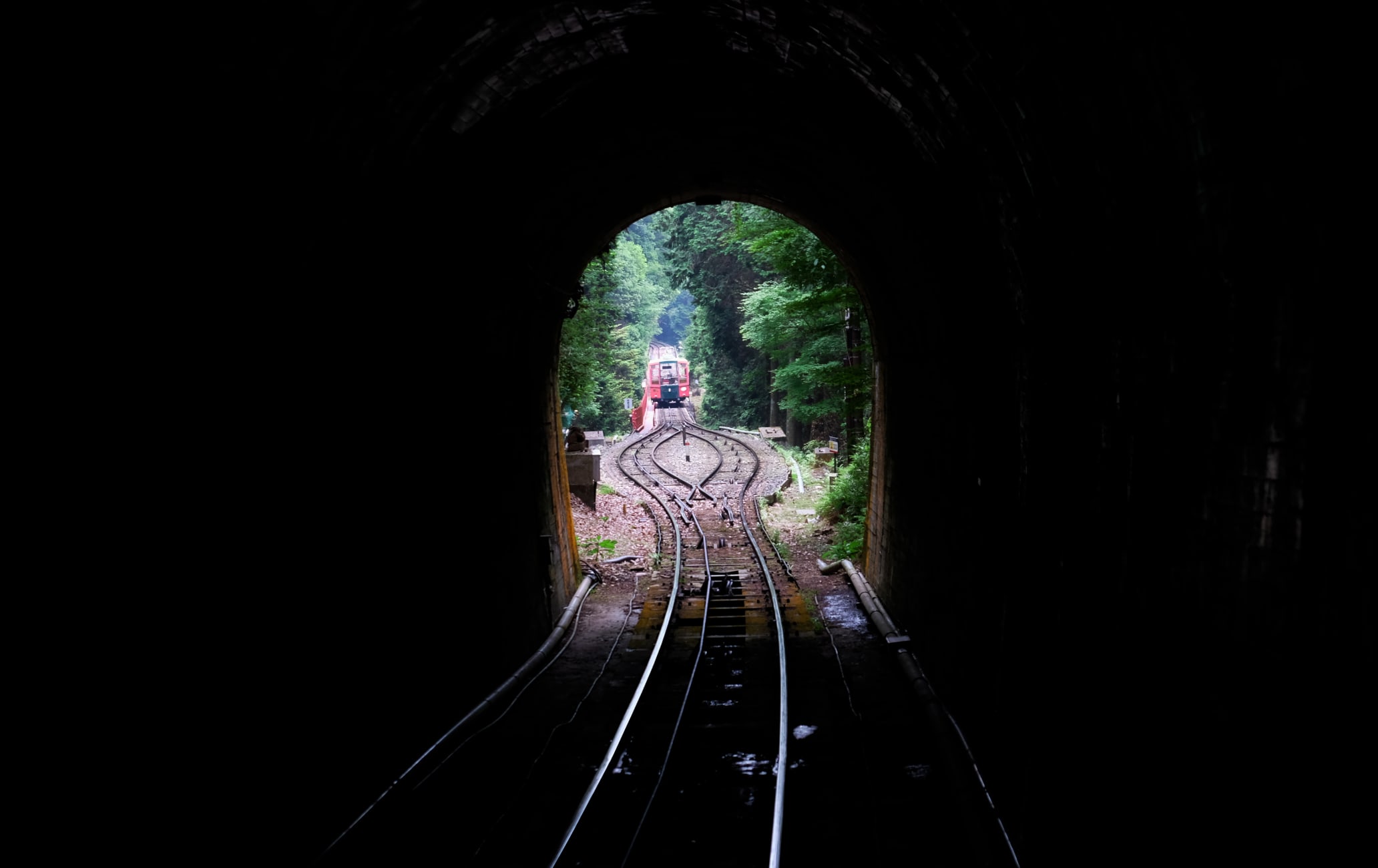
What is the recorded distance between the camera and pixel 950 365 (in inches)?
273

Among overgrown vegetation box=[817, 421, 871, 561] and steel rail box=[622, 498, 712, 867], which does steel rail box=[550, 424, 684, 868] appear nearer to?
steel rail box=[622, 498, 712, 867]

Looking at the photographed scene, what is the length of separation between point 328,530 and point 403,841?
2011mm

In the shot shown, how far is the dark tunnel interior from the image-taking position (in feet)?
7.93

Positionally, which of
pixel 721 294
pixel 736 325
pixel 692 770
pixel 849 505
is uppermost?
pixel 721 294

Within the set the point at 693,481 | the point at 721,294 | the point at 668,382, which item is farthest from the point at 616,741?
the point at 668,382

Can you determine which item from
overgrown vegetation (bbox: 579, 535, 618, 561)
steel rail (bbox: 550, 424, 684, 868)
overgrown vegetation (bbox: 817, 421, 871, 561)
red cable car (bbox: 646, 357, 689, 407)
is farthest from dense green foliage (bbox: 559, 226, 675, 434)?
overgrown vegetation (bbox: 817, 421, 871, 561)

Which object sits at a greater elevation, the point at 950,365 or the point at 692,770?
the point at 950,365

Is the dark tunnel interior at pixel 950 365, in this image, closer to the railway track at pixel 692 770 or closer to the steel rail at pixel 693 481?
the railway track at pixel 692 770

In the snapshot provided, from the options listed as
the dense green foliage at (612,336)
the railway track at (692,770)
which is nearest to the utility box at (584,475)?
the dense green foliage at (612,336)

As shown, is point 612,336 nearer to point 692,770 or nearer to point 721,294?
point 721,294

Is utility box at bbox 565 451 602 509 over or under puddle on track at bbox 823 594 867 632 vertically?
over

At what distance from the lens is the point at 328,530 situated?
16.3ft

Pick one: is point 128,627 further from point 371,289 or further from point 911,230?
point 911,230

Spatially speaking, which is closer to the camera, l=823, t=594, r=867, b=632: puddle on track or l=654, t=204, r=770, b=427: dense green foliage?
l=823, t=594, r=867, b=632: puddle on track
